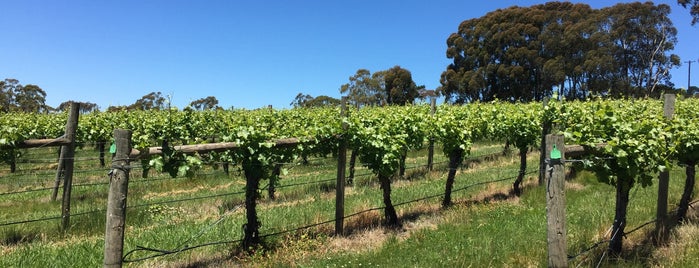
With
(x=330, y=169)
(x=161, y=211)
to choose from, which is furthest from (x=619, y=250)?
(x=330, y=169)

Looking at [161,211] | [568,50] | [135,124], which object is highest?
[568,50]

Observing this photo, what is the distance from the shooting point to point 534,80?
47.0 meters

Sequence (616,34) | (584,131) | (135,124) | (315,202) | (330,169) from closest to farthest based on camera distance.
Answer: (584,131) < (315,202) < (330,169) < (135,124) < (616,34)

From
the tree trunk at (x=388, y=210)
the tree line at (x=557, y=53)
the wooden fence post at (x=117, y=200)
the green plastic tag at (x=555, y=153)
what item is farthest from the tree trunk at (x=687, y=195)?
the tree line at (x=557, y=53)

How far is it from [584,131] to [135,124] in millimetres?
16182

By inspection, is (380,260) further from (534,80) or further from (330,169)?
(534,80)

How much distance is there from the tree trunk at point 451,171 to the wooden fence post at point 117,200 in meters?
5.79

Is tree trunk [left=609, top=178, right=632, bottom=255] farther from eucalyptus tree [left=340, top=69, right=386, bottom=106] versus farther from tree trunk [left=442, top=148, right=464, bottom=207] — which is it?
eucalyptus tree [left=340, top=69, right=386, bottom=106]

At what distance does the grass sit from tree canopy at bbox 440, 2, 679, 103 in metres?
36.7

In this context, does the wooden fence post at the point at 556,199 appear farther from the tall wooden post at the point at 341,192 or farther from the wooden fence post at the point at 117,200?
the wooden fence post at the point at 117,200

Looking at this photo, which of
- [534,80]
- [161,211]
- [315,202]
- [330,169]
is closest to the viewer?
[161,211]

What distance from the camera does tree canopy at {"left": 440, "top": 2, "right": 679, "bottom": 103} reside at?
4059 centimetres

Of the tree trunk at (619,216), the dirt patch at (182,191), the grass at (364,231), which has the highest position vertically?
the tree trunk at (619,216)

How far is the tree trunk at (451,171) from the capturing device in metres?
8.21
